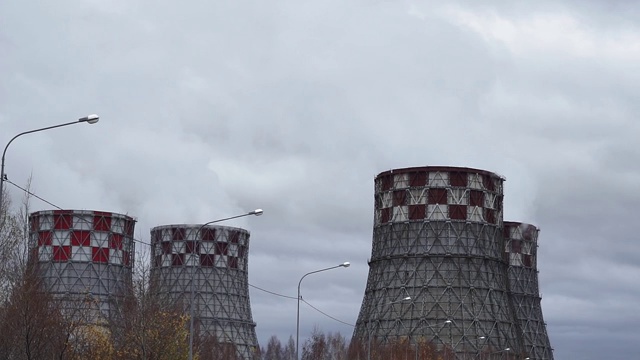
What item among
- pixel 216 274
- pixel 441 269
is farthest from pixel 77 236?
pixel 441 269

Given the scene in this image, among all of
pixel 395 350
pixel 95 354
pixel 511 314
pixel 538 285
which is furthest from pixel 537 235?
pixel 95 354

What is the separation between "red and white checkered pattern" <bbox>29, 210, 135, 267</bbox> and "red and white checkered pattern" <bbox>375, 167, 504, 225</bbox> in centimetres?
2752

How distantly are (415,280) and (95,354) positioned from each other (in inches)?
1991

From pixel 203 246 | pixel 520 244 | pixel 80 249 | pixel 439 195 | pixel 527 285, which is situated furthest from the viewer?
pixel 520 244

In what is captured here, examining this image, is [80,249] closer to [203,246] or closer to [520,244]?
[203,246]

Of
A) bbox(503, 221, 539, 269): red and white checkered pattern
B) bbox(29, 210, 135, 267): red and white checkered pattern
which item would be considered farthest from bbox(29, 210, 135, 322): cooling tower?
bbox(503, 221, 539, 269): red and white checkered pattern

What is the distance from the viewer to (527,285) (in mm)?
115750

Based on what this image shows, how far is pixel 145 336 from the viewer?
42719mm

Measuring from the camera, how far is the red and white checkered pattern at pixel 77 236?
104125 millimetres

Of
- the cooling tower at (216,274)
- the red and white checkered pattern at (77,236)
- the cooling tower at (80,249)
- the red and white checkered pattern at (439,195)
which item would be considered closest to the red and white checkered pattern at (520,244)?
the red and white checkered pattern at (439,195)

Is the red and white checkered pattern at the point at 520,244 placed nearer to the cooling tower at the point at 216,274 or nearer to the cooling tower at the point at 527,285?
the cooling tower at the point at 527,285

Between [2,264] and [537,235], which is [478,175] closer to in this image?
[537,235]

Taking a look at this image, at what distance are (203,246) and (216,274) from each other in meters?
3.41

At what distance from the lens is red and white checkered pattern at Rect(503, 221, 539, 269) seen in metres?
117
